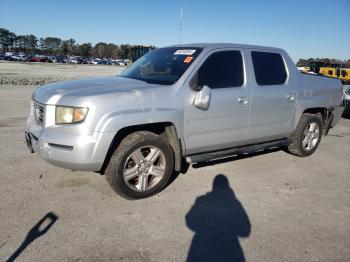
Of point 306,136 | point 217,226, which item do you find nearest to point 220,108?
point 217,226

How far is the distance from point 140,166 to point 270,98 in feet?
7.67

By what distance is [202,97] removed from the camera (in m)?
4.18

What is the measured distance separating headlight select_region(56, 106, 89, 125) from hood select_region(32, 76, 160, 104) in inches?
5.7

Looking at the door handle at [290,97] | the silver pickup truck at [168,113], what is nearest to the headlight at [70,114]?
the silver pickup truck at [168,113]

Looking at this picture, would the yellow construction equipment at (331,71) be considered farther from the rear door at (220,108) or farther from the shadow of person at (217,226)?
the shadow of person at (217,226)

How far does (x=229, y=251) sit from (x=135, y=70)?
119 inches

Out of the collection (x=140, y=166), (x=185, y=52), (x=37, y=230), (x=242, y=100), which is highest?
(x=185, y=52)

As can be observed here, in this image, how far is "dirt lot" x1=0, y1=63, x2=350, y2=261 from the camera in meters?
3.05

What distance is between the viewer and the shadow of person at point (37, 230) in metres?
2.92

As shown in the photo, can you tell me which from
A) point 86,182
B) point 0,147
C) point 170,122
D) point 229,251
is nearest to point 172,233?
point 229,251

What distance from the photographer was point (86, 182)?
4.51 meters

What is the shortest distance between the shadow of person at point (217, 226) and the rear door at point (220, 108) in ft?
2.26

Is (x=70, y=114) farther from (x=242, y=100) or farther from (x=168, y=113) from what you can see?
(x=242, y=100)

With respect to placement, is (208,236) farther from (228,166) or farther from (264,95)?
(264,95)
